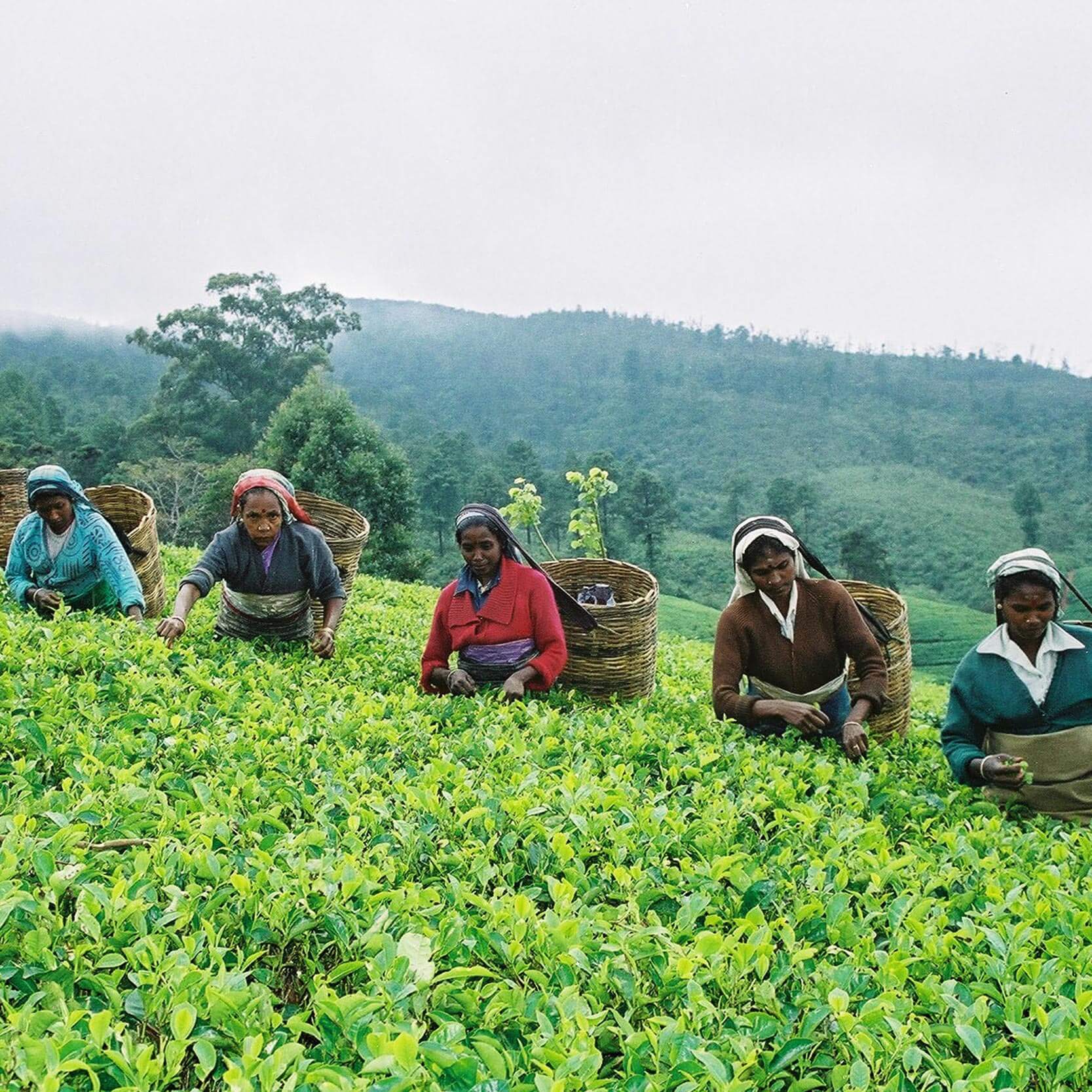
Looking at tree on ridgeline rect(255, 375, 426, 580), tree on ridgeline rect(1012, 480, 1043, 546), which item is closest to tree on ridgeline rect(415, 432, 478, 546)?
tree on ridgeline rect(255, 375, 426, 580)

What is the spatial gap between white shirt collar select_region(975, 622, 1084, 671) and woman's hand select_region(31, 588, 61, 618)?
178 inches

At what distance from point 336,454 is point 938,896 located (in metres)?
25.5

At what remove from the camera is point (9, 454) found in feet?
118

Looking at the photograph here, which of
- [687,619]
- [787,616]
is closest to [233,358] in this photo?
[687,619]

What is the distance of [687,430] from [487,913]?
80.0m

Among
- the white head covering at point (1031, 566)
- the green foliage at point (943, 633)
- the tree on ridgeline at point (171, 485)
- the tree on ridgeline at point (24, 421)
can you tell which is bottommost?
the green foliage at point (943, 633)

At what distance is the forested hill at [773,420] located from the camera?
56219 millimetres

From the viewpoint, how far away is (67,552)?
5199 mm

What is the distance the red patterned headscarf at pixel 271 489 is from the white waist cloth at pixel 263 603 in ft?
1.36

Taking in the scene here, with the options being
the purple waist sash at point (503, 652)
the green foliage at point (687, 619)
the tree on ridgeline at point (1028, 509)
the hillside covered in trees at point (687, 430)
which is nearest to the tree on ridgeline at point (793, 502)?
the hillside covered in trees at point (687, 430)

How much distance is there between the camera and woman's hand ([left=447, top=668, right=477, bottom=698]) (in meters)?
4.30

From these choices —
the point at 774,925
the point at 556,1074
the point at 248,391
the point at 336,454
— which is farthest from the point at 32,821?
the point at 248,391

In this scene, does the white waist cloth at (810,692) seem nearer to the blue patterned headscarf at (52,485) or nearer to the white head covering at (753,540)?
the white head covering at (753,540)

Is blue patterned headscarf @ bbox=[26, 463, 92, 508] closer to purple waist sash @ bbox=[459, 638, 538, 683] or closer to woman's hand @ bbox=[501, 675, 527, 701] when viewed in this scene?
purple waist sash @ bbox=[459, 638, 538, 683]
